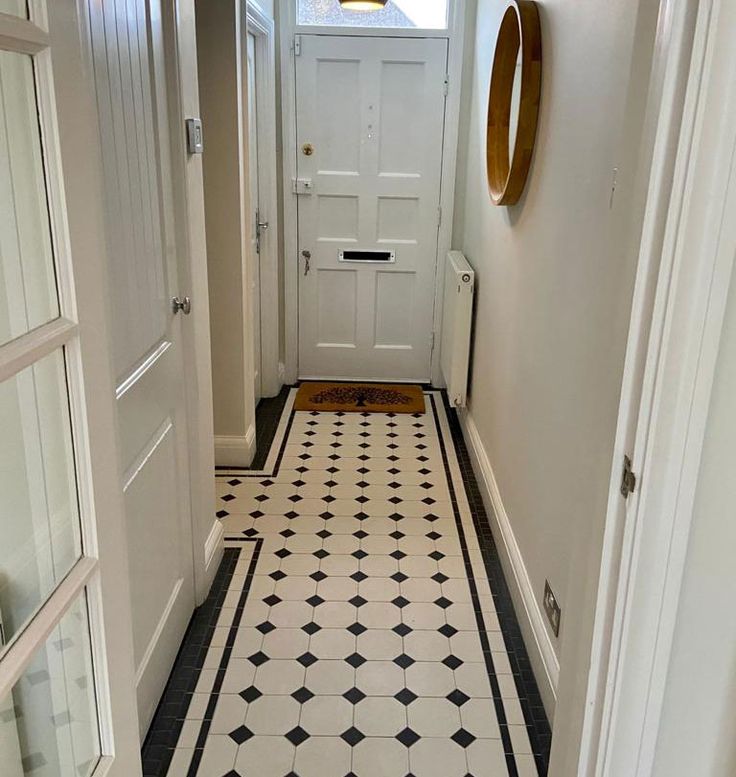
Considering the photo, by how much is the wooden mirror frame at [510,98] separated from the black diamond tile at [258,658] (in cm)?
179

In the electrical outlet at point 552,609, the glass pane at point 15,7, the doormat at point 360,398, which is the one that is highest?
the glass pane at point 15,7

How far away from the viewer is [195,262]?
93.2 inches

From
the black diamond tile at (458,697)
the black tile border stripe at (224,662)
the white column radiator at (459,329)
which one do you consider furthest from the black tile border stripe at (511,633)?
the black tile border stripe at (224,662)

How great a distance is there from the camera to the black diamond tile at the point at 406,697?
7.00 ft

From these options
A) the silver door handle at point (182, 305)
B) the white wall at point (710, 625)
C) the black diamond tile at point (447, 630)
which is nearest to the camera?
the white wall at point (710, 625)

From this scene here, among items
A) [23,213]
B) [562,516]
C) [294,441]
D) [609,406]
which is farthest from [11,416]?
[294,441]

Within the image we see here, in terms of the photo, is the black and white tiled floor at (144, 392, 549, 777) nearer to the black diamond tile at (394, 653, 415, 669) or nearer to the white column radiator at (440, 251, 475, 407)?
the black diamond tile at (394, 653, 415, 669)

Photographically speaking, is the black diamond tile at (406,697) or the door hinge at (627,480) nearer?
the door hinge at (627,480)

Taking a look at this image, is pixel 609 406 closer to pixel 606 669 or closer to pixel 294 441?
pixel 606 669

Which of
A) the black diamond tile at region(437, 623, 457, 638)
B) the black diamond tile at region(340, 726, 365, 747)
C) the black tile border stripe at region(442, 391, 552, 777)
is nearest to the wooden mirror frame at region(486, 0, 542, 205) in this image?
the black tile border stripe at region(442, 391, 552, 777)

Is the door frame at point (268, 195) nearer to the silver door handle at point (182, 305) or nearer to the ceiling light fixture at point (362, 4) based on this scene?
the ceiling light fixture at point (362, 4)

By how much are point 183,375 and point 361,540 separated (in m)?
1.07

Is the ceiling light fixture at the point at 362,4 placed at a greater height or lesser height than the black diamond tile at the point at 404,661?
greater

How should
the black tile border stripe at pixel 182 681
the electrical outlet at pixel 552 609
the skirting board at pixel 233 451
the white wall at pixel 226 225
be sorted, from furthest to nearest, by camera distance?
the skirting board at pixel 233 451 < the white wall at pixel 226 225 < the electrical outlet at pixel 552 609 < the black tile border stripe at pixel 182 681
